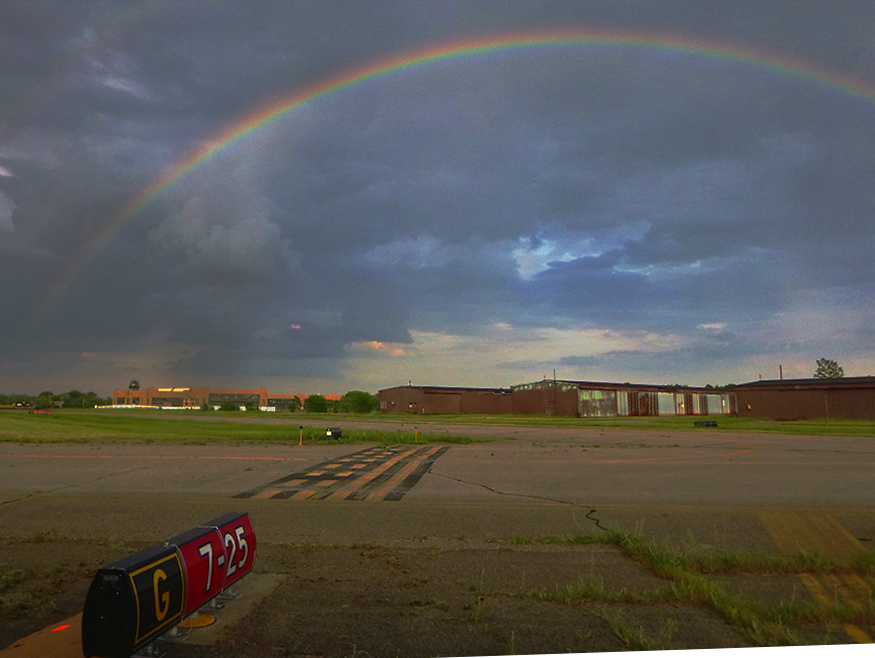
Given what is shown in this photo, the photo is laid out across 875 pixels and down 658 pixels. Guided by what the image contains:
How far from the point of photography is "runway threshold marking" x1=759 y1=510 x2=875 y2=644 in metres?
5.53

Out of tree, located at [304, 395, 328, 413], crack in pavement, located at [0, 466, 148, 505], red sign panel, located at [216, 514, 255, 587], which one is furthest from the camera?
tree, located at [304, 395, 328, 413]

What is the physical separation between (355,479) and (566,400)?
69.5 meters

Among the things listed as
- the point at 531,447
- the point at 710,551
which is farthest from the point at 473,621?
the point at 531,447

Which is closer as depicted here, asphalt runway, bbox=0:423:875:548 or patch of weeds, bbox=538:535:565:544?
patch of weeds, bbox=538:535:565:544

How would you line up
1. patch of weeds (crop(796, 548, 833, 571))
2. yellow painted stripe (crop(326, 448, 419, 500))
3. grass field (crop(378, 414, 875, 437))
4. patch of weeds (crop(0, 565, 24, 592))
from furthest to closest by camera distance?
1. grass field (crop(378, 414, 875, 437))
2. yellow painted stripe (crop(326, 448, 419, 500))
3. patch of weeds (crop(796, 548, 833, 571))
4. patch of weeds (crop(0, 565, 24, 592))

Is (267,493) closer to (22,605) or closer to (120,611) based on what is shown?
(22,605)

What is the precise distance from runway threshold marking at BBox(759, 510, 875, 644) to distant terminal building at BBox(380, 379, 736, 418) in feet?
228

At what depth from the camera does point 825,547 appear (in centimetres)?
796

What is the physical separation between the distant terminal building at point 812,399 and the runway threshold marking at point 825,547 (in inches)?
2482

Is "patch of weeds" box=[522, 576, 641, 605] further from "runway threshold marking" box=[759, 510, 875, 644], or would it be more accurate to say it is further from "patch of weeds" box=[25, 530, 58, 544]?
"patch of weeds" box=[25, 530, 58, 544]

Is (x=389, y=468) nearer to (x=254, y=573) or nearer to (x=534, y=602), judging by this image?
(x=254, y=573)

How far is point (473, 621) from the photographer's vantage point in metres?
5.14

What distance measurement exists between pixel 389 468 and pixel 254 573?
33.3 ft

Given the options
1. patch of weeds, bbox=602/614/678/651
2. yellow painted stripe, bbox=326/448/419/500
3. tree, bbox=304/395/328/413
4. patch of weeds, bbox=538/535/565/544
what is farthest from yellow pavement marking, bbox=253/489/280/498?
tree, bbox=304/395/328/413
